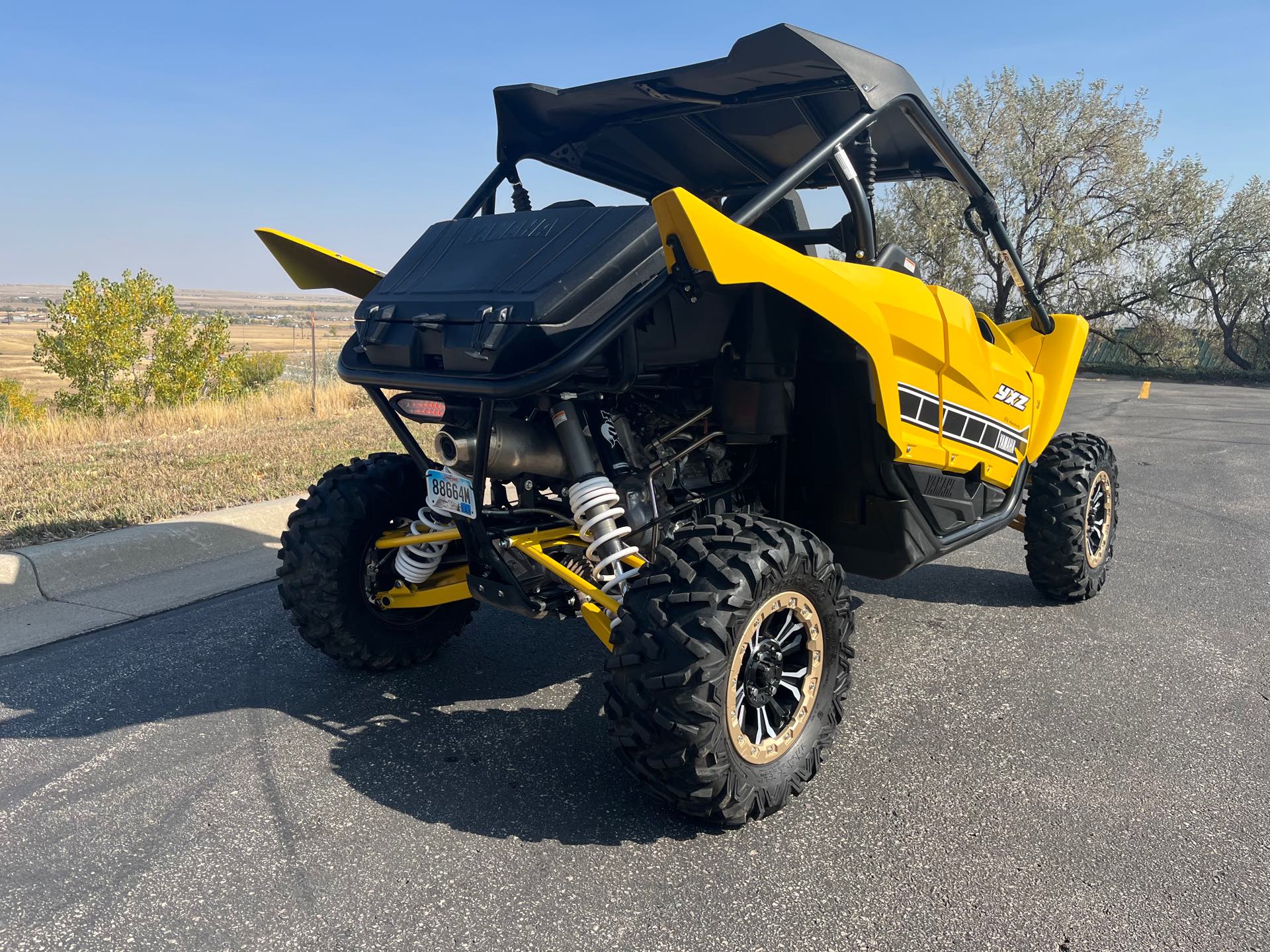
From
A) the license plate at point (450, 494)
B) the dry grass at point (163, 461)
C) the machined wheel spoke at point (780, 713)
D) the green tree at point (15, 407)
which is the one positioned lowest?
the green tree at point (15, 407)

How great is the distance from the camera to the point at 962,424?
13.7ft

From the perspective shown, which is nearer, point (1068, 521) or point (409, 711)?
point (409, 711)

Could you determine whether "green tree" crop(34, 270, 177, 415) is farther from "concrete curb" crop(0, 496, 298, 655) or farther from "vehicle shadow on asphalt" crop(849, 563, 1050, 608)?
"vehicle shadow on asphalt" crop(849, 563, 1050, 608)

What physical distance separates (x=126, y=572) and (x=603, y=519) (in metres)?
3.43

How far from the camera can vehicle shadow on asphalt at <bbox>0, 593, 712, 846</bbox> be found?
10.0 feet

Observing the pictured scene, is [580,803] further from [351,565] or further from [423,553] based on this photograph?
[351,565]

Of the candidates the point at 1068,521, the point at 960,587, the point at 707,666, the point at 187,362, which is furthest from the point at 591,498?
the point at 187,362

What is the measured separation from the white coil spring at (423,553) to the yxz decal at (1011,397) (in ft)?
8.51

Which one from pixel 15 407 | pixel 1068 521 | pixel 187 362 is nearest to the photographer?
pixel 1068 521

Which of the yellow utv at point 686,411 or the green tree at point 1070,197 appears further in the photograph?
the green tree at point 1070,197

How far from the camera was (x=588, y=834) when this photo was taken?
2895mm

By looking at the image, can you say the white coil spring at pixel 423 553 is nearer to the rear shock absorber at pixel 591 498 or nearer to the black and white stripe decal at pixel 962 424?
the rear shock absorber at pixel 591 498

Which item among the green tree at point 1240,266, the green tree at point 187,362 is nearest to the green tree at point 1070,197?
the green tree at point 1240,266

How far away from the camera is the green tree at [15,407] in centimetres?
1268
